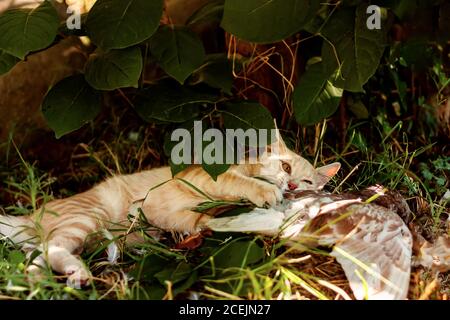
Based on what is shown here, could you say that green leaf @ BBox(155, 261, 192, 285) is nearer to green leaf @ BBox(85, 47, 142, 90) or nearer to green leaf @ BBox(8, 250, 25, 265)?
green leaf @ BBox(8, 250, 25, 265)

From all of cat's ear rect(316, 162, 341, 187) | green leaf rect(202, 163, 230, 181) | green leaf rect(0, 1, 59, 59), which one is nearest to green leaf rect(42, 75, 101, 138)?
green leaf rect(0, 1, 59, 59)

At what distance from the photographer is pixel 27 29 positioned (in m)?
2.07

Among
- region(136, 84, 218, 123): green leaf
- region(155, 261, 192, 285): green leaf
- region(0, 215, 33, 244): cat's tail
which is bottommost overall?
region(0, 215, 33, 244): cat's tail

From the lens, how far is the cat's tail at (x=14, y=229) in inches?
84.7

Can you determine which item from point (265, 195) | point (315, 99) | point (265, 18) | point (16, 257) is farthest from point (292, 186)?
point (16, 257)

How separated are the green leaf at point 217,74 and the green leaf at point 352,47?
38cm

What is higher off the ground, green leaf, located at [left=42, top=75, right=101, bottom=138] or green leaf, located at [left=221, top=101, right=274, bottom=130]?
green leaf, located at [left=42, top=75, right=101, bottom=138]

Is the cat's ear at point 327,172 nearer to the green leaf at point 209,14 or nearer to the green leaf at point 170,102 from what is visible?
the green leaf at point 170,102

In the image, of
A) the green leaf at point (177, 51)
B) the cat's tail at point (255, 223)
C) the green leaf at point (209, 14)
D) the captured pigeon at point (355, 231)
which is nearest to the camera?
the captured pigeon at point (355, 231)

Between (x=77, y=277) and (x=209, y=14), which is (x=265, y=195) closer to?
(x=77, y=277)

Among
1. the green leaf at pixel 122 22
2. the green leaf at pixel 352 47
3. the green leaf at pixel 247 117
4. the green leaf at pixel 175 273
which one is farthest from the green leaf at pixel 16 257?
the green leaf at pixel 352 47

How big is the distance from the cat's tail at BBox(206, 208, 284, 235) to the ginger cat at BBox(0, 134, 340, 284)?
0.09 m

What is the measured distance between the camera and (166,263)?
1.87 m

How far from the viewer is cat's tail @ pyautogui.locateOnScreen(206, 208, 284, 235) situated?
191cm
